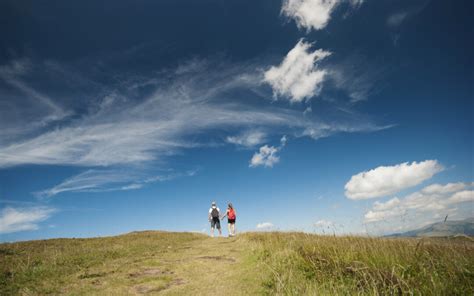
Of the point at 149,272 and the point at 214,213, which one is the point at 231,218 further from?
the point at 149,272

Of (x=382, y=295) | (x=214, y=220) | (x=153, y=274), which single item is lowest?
(x=382, y=295)

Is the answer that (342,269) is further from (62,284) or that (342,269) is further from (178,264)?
(62,284)

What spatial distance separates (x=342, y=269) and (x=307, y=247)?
313cm

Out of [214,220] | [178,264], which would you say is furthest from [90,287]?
[214,220]

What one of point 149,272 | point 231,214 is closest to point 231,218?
point 231,214

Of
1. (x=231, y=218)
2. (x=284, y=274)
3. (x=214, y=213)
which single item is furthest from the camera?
(x=214, y=213)

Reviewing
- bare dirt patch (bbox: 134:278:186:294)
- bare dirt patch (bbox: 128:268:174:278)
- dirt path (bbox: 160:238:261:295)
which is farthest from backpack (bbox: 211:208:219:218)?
bare dirt patch (bbox: 134:278:186:294)

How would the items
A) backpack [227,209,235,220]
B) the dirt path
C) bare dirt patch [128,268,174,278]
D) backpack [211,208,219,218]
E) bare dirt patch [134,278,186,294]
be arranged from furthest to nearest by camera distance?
backpack [211,208,219,218] → backpack [227,209,235,220] → bare dirt patch [128,268,174,278] → bare dirt patch [134,278,186,294] → the dirt path

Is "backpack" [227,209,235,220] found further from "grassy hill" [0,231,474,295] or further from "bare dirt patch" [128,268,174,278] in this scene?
"bare dirt patch" [128,268,174,278]

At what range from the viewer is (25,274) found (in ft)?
28.4

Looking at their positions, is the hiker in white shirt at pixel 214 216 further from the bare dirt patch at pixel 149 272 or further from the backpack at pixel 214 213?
the bare dirt patch at pixel 149 272

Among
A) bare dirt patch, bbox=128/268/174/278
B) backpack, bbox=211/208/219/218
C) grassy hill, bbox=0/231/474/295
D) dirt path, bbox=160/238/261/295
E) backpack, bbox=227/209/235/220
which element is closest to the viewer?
grassy hill, bbox=0/231/474/295

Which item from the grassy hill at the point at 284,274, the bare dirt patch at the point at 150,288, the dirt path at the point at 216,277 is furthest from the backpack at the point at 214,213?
the bare dirt patch at the point at 150,288

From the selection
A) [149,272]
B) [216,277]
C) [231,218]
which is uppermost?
[231,218]
